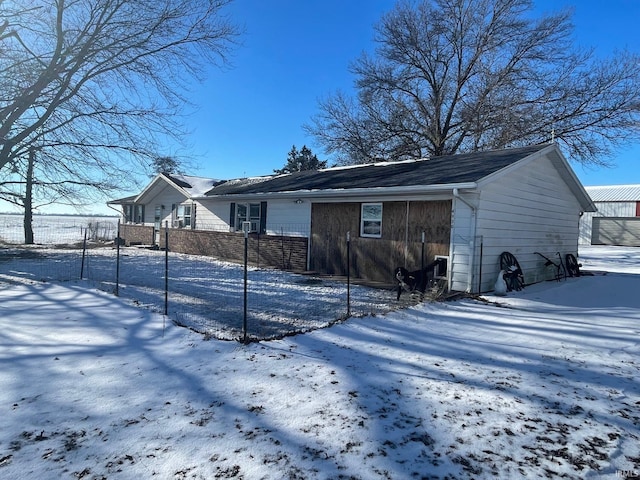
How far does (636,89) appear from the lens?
61.1 ft

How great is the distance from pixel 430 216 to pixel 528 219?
3391 millimetres

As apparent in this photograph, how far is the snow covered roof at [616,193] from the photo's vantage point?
32125mm

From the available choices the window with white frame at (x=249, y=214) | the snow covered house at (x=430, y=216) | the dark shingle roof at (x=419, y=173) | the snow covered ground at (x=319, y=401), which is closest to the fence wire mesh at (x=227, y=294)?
the snow covered ground at (x=319, y=401)

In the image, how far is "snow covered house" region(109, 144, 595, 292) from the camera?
9.03 m

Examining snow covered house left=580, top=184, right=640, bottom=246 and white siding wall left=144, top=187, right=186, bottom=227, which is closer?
white siding wall left=144, top=187, right=186, bottom=227

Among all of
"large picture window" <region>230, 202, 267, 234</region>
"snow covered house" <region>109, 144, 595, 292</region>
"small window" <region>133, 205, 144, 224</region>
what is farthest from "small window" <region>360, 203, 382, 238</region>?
"small window" <region>133, 205, 144, 224</region>

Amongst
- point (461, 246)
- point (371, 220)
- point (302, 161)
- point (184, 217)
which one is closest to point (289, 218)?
point (371, 220)

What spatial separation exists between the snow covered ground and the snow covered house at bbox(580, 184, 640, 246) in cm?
3181

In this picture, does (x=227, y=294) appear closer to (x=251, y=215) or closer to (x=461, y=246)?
(x=461, y=246)

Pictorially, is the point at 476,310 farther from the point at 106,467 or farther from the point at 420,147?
the point at 420,147

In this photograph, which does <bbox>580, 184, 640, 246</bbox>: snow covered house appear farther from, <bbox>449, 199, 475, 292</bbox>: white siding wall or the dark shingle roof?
<bbox>449, 199, 475, 292</bbox>: white siding wall

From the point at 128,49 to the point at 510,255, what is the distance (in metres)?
12.8

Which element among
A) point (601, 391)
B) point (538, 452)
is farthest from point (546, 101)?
point (538, 452)

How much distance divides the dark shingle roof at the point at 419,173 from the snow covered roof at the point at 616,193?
92.6ft
